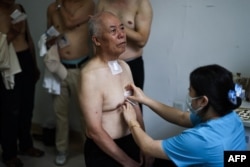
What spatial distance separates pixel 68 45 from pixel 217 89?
5.52 ft

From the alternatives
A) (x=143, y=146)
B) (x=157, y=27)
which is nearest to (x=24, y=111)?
(x=157, y=27)

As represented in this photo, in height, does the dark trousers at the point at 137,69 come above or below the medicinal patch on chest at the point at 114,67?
below

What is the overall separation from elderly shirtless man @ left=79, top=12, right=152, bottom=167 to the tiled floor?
3.99 ft

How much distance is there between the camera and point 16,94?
8.64 feet

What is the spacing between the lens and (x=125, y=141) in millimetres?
1774

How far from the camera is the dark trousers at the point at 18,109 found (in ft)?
8.55

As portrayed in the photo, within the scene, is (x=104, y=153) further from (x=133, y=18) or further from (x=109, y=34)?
(x=133, y=18)

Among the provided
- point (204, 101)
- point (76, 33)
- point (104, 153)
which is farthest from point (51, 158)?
point (204, 101)

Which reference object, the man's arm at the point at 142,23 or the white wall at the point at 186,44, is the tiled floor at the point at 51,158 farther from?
the man's arm at the point at 142,23

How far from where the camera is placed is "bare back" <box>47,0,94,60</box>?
266cm

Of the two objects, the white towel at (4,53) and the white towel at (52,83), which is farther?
the white towel at (52,83)

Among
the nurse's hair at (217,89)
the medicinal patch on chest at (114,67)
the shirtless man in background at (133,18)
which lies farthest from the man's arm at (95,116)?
the shirtless man in background at (133,18)

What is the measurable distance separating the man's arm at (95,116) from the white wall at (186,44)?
3.48 ft

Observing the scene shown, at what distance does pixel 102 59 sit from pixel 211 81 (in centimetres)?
66
